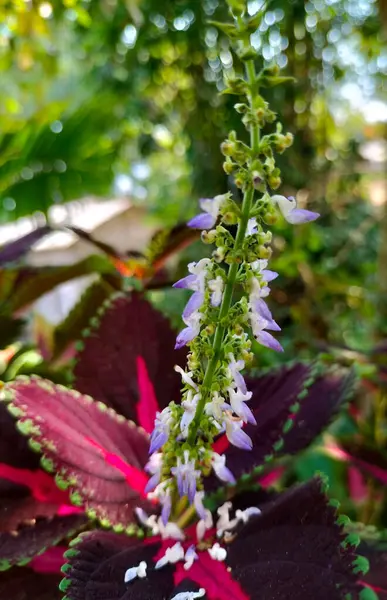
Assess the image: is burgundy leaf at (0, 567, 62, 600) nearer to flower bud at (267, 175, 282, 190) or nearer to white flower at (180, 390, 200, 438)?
white flower at (180, 390, 200, 438)

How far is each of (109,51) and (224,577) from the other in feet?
2.95

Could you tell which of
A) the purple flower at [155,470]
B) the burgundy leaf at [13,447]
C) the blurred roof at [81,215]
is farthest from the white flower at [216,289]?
the blurred roof at [81,215]

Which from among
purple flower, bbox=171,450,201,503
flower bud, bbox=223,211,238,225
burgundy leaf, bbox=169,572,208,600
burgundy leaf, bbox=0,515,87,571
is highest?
flower bud, bbox=223,211,238,225

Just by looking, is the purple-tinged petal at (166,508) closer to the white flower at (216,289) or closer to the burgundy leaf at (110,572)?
the burgundy leaf at (110,572)

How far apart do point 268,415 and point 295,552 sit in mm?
101

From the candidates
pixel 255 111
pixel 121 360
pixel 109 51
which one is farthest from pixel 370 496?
pixel 109 51

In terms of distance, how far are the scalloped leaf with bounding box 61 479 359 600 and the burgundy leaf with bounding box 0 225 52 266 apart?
0.97ft

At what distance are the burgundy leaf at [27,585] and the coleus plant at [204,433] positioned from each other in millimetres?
37

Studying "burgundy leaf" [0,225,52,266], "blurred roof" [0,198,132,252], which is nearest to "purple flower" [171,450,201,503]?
"burgundy leaf" [0,225,52,266]

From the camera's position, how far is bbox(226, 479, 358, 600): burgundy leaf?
1.00 feet

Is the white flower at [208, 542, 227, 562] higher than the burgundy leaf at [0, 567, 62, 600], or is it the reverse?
the white flower at [208, 542, 227, 562]

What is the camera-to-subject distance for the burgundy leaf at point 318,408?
423mm

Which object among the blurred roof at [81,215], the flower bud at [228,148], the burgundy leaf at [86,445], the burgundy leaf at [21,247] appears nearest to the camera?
the flower bud at [228,148]

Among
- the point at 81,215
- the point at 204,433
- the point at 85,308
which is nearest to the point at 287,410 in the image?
the point at 204,433
